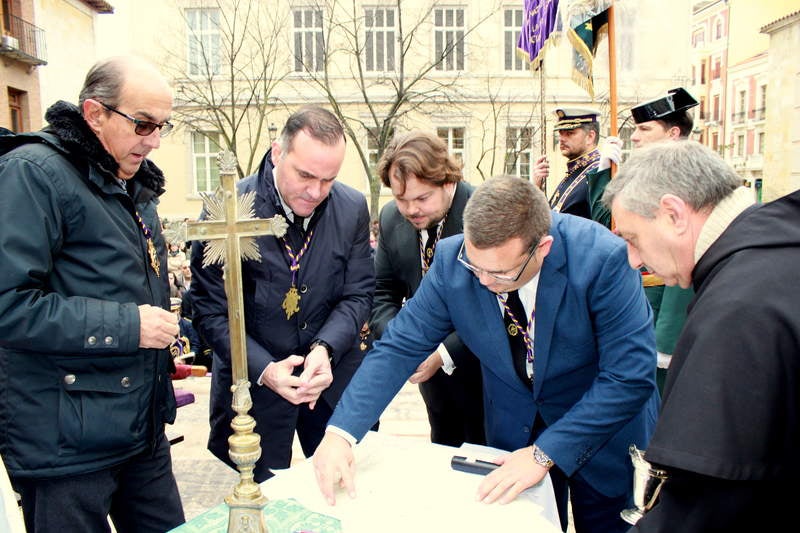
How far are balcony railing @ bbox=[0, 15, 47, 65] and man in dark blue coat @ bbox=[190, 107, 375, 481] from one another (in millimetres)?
15338

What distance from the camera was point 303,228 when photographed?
257 centimetres

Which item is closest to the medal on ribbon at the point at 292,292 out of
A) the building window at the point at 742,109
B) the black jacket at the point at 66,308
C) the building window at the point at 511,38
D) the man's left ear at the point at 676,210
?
the black jacket at the point at 66,308

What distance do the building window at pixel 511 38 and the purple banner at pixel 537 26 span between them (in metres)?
17.1

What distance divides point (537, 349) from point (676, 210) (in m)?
0.74

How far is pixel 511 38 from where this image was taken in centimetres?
2103

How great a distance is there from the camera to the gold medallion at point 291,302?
248cm

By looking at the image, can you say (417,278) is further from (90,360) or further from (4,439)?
(4,439)

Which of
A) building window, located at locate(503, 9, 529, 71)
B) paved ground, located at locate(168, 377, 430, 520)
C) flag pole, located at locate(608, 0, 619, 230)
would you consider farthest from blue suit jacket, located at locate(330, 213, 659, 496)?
building window, located at locate(503, 9, 529, 71)

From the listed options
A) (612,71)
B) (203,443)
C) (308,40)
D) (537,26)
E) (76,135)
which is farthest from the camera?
(308,40)

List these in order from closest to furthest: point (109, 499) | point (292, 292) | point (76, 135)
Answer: point (76, 135)
point (109, 499)
point (292, 292)

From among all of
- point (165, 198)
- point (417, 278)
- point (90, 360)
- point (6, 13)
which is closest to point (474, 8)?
point (165, 198)

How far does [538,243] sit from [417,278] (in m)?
1.08

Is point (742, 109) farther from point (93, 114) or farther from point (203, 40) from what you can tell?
point (93, 114)

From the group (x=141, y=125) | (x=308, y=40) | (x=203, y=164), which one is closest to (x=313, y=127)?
(x=141, y=125)
